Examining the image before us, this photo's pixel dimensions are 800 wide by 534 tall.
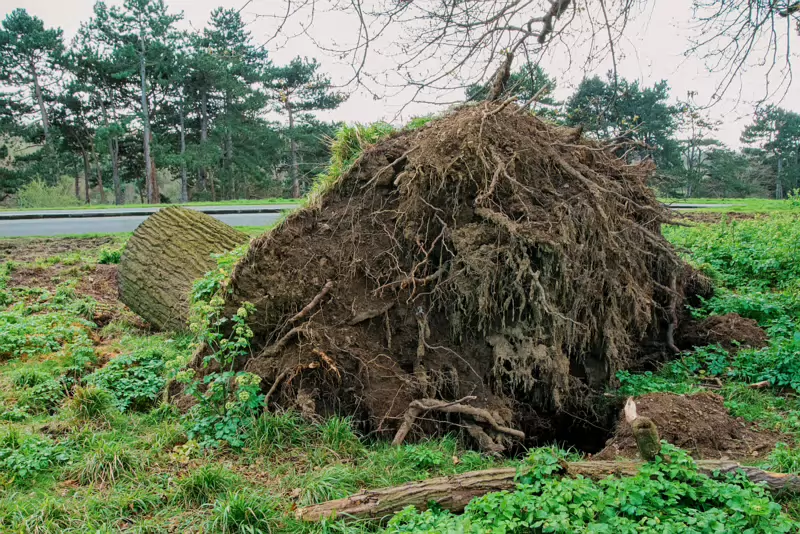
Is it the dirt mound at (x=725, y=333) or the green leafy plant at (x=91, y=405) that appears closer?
the green leafy plant at (x=91, y=405)

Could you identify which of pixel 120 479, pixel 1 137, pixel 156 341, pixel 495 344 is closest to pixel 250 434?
pixel 120 479

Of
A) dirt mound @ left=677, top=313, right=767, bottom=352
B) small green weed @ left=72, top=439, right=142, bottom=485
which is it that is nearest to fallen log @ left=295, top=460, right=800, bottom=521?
small green weed @ left=72, top=439, right=142, bottom=485

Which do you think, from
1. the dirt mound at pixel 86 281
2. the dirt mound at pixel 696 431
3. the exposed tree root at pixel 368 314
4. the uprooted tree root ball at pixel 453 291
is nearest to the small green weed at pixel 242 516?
the uprooted tree root ball at pixel 453 291

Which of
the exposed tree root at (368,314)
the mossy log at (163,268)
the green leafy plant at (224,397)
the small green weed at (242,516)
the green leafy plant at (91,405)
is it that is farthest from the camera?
the mossy log at (163,268)

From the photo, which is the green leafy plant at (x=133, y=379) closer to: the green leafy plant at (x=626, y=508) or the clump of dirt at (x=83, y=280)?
the clump of dirt at (x=83, y=280)

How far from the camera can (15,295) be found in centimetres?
730

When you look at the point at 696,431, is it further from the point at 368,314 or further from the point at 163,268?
the point at 163,268

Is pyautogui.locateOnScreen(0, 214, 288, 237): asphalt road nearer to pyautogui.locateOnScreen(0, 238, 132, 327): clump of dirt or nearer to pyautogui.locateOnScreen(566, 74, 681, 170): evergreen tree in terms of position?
pyautogui.locateOnScreen(0, 238, 132, 327): clump of dirt

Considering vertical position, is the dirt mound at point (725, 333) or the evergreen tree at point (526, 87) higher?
the evergreen tree at point (526, 87)

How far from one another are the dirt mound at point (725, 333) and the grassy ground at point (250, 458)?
168 mm

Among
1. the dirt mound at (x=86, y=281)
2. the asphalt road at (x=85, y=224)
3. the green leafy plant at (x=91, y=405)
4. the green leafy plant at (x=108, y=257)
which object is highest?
the asphalt road at (x=85, y=224)

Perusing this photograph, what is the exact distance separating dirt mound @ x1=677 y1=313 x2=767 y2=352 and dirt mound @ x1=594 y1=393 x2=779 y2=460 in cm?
153

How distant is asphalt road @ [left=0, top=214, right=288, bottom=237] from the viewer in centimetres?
1398

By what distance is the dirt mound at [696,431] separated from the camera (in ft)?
12.4
